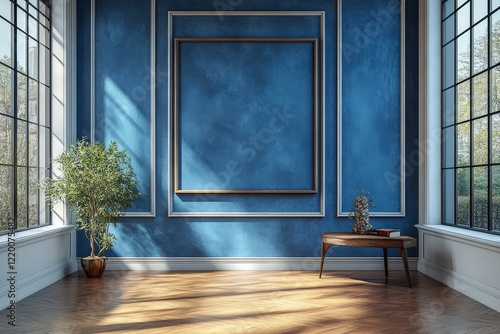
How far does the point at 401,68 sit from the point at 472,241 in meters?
2.57

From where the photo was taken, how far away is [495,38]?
5145mm

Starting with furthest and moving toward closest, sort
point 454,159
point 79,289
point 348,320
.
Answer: point 454,159, point 79,289, point 348,320

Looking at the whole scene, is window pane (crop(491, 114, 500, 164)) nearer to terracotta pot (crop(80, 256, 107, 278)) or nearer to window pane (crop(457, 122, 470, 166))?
window pane (crop(457, 122, 470, 166))

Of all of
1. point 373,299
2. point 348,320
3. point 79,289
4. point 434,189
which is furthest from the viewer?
point 434,189

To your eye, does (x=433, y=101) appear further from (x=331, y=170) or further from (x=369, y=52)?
(x=331, y=170)

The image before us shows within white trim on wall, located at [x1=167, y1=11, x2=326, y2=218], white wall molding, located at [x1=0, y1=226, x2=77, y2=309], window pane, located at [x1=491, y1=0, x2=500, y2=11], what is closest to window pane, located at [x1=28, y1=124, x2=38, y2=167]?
white wall molding, located at [x1=0, y1=226, x2=77, y2=309]

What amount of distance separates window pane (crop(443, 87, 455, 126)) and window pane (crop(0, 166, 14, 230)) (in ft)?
15.7

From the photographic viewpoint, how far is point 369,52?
6.86 m

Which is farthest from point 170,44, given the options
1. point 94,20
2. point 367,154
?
point 367,154

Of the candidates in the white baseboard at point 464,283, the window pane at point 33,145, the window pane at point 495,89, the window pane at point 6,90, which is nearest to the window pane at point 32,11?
the window pane at point 6,90

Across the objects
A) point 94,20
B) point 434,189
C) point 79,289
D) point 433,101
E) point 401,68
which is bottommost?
point 79,289

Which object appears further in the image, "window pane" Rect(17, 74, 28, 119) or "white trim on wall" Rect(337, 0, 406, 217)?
"white trim on wall" Rect(337, 0, 406, 217)

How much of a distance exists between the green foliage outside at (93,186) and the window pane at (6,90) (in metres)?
0.96

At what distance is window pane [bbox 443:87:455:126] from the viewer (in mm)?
6207
